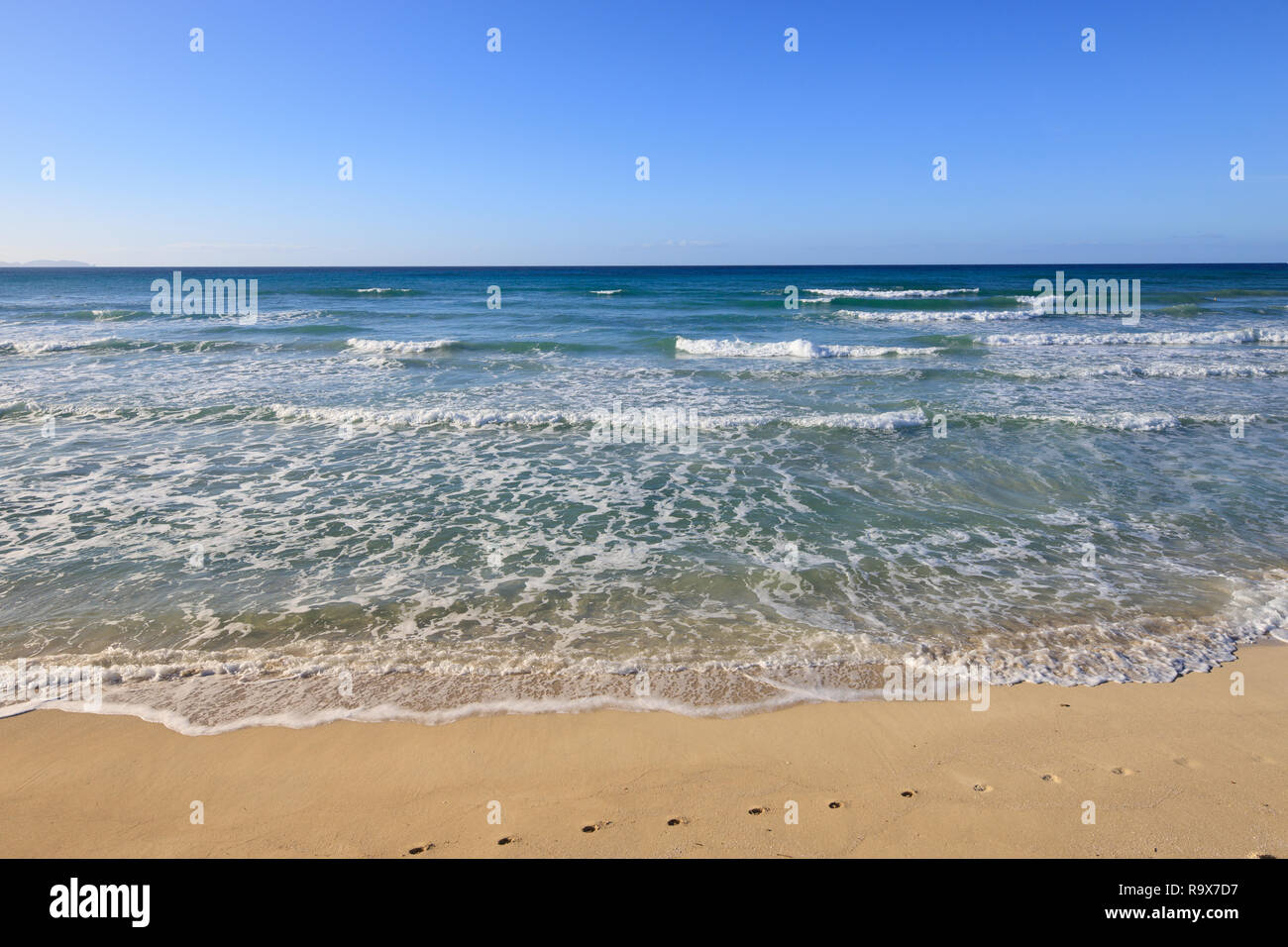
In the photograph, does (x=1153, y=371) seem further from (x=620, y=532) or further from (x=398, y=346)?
(x=398, y=346)

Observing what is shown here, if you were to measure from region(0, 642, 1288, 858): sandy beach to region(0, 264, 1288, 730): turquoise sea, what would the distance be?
333 mm

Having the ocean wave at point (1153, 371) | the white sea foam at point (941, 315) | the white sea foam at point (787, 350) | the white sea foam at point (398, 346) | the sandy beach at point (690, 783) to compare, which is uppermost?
the white sea foam at point (941, 315)

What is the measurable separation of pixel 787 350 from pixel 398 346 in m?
13.0

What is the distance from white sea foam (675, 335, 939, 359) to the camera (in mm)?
21453

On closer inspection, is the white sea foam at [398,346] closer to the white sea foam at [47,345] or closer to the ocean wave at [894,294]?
the white sea foam at [47,345]

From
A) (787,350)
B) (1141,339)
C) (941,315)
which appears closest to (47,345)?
(787,350)

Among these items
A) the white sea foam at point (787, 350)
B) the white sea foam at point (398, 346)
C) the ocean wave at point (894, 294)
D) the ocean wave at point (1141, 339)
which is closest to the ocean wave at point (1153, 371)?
the white sea foam at point (787, 350)

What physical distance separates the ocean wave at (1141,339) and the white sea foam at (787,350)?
4365 millimetres

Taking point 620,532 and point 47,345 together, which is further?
point 47,345

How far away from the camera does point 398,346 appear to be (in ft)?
74.8

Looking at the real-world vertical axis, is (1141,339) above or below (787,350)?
above

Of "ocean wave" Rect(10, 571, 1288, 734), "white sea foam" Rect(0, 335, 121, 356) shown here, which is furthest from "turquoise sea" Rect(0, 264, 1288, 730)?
"white sea foam" Rect(0, 335, 121, 356)

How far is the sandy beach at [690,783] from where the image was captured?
11.5 ft
